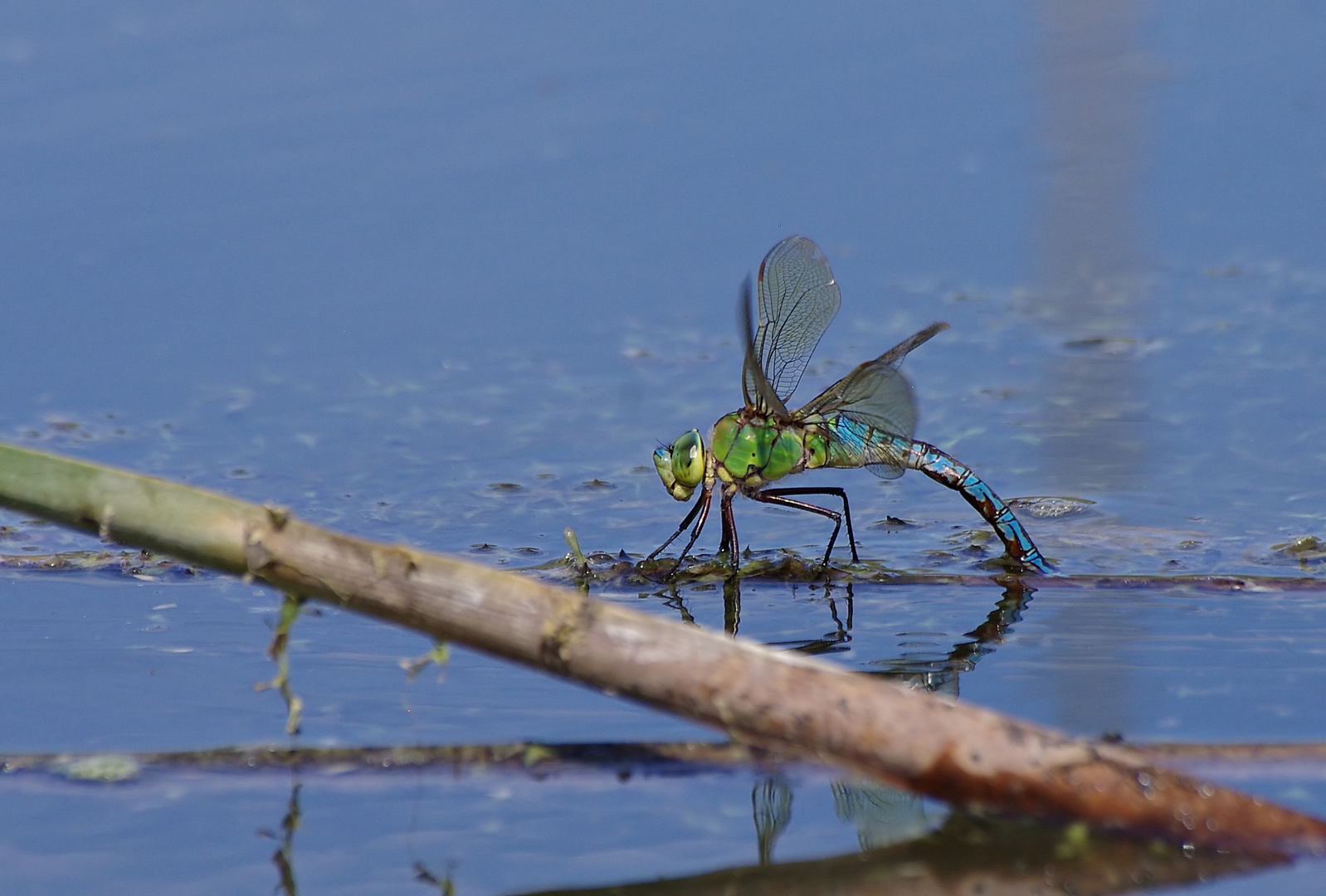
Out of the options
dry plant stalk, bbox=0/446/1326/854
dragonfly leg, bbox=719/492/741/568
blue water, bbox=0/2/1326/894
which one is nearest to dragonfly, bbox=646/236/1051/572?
dragonfly leg, bbox=719/492/741/568

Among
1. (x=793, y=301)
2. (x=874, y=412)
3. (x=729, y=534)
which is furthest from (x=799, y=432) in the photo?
(x=729, y=534)

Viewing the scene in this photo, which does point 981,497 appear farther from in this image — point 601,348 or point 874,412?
point 601,348

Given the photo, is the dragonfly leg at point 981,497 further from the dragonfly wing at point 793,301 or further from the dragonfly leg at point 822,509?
the dragonfly wing at point 793,301

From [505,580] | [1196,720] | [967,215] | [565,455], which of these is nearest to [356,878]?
[505,580]

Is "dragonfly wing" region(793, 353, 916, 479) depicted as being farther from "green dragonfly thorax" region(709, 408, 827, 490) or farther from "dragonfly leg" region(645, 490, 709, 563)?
"dragonfly leg" region(645, 490, 709, 563)

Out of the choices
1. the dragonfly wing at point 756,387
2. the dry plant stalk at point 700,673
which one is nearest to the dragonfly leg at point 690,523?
the dragonfly wing at point 756,387
